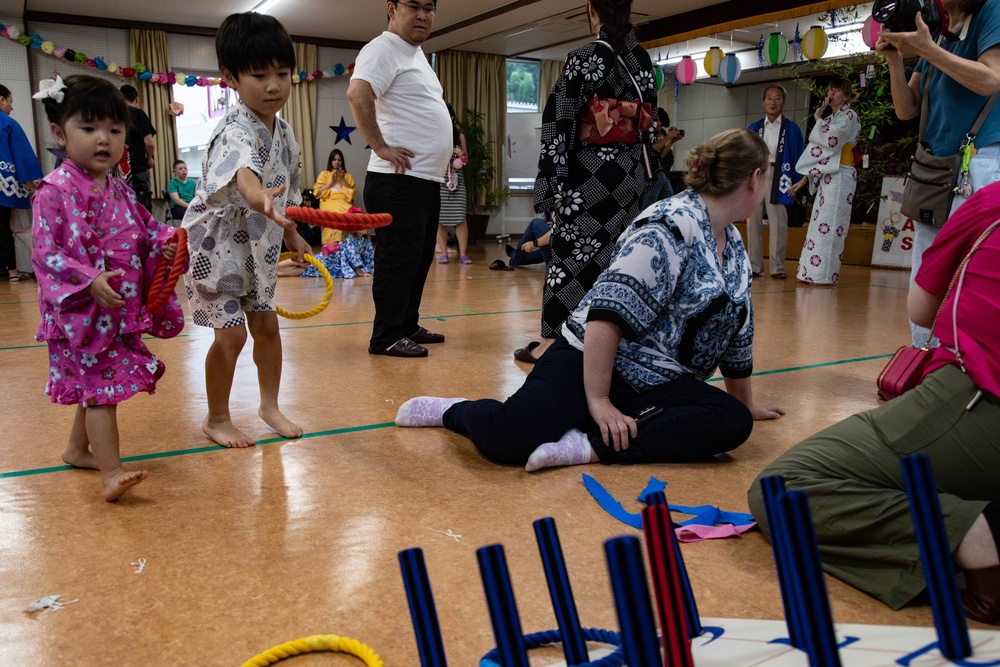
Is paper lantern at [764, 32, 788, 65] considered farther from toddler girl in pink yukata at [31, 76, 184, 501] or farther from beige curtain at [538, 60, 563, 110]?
toddler girl in pink yukata at [31, 76, 184, 501]

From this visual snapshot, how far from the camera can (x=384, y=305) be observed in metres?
3.06

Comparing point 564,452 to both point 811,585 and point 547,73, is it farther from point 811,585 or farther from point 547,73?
point 547,73

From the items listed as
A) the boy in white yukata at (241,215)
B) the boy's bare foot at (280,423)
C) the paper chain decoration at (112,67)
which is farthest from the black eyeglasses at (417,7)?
the paper chain decoration at (112,67)

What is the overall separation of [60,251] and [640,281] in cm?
116

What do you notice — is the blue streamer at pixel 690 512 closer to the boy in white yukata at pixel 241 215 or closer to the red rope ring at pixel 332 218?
the red rope ring at pixel 332 218

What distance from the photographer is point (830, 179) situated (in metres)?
5.66

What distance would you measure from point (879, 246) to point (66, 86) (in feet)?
22.2

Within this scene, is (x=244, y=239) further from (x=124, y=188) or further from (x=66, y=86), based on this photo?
(x=66, y=86)

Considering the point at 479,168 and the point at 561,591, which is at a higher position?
the point at 479,168

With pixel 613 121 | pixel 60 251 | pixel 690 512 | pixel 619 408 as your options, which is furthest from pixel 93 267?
pixel 613 121

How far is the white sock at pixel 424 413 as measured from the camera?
2.12 m

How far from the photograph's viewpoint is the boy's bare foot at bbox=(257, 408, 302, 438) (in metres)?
2.03

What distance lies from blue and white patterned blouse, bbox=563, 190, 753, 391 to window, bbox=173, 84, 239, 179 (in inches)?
328

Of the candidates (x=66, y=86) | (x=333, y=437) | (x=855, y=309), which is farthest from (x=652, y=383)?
(x=855, y=309)
